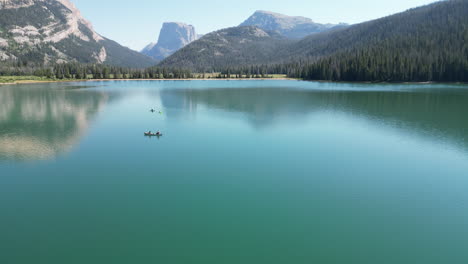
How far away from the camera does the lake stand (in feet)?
54.8

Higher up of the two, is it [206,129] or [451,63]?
[451,63]

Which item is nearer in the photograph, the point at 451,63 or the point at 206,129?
the point at 206,129

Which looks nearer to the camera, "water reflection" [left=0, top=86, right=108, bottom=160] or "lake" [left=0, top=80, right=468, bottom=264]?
"lake" [left=0, top=80, right=468, bottom=264]

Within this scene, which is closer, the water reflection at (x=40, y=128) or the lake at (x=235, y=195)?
the lake at (x=235, y=195)

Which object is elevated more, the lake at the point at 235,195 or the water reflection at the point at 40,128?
the water reflection at the point at 40,128

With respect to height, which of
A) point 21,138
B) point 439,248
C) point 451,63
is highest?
point 451,63

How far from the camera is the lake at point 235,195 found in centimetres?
1670

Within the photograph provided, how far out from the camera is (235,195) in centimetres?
2384

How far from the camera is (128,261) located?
51.3 ft

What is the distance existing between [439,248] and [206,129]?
38299mm

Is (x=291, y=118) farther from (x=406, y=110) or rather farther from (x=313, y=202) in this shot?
(x=313, y=202)

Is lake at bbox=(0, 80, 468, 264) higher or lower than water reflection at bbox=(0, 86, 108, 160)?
lower

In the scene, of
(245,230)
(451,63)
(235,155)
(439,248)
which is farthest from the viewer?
(451,63)

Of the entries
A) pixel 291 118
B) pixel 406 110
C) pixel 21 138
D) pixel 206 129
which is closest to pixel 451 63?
pixel 406 110
